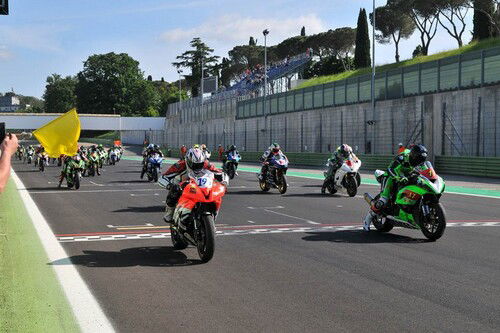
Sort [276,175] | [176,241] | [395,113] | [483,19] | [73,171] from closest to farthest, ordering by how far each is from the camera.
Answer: [176,241], [276,175], [73,171], [395,113], [483,19]

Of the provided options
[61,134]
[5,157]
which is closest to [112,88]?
[61,134]

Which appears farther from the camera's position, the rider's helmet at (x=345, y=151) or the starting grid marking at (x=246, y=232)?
the rider's helmet at (x=345, y=151)

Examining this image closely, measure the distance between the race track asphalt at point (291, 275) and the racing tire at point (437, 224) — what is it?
15 centimetres

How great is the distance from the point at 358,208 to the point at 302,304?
9977mm

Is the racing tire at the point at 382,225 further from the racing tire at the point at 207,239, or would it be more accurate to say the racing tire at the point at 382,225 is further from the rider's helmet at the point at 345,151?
the rider's helmet at the point at 345,151

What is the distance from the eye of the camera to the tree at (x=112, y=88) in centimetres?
14000

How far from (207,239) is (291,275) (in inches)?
50.0

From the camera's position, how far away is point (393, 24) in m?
80.6

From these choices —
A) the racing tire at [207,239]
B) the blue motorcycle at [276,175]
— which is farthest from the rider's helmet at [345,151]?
the racing tire at [207,239]

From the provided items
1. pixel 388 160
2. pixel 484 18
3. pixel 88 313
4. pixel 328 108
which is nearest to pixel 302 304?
pixel 88 313

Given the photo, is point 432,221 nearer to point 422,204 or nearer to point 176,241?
point 422,204

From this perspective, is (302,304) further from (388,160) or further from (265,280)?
(388,160)

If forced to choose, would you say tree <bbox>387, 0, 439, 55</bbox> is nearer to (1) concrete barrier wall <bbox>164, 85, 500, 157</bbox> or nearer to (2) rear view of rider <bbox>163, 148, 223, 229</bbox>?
(1) concrete barrier wall <bbox>164, 85, 500, 157</bbox>

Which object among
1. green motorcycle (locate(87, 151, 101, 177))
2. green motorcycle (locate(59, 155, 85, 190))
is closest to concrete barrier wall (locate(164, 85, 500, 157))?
green motorcycle (locate(87, 151, 101, 177))
